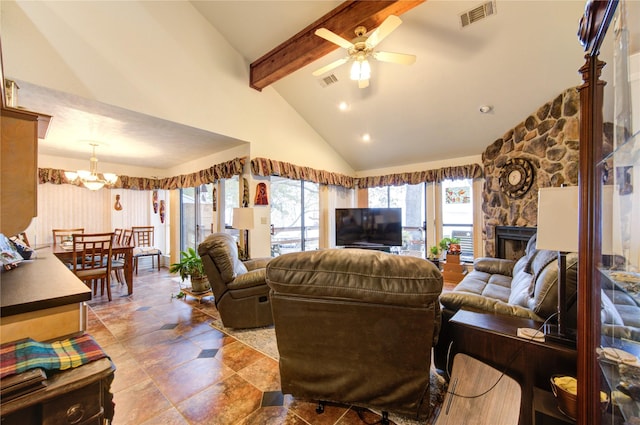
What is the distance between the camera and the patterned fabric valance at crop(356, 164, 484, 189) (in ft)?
15.4

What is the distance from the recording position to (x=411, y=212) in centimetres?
567

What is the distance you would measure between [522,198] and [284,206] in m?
4.20

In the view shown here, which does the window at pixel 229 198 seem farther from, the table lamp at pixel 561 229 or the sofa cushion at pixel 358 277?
the table lamp at pixel 561 229

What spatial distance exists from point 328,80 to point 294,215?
106 inches

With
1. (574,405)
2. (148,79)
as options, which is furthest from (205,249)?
(574,405)

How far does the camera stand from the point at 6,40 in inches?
86.8

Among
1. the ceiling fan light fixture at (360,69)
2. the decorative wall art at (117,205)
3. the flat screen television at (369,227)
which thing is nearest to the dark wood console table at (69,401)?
the ceiling fan light fixture at (360,69)

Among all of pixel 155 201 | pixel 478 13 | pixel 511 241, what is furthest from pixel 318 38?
pixel 155 201

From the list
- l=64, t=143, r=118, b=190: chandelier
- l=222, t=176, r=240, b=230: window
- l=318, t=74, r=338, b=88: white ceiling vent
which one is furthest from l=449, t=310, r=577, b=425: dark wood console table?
l=64, t=143, r=118, b=190: chandelier

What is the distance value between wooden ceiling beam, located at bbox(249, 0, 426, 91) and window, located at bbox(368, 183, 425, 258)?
352 cm

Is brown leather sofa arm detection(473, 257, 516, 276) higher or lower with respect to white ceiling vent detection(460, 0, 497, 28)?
lower

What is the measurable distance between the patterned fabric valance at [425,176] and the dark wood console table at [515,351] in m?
3.75

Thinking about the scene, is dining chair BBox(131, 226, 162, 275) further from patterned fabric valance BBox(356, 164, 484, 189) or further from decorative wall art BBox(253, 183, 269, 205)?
patterned fabric valance BBox(356, 164, 484, 189)

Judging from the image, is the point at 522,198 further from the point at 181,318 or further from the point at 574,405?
the point at 181,318
